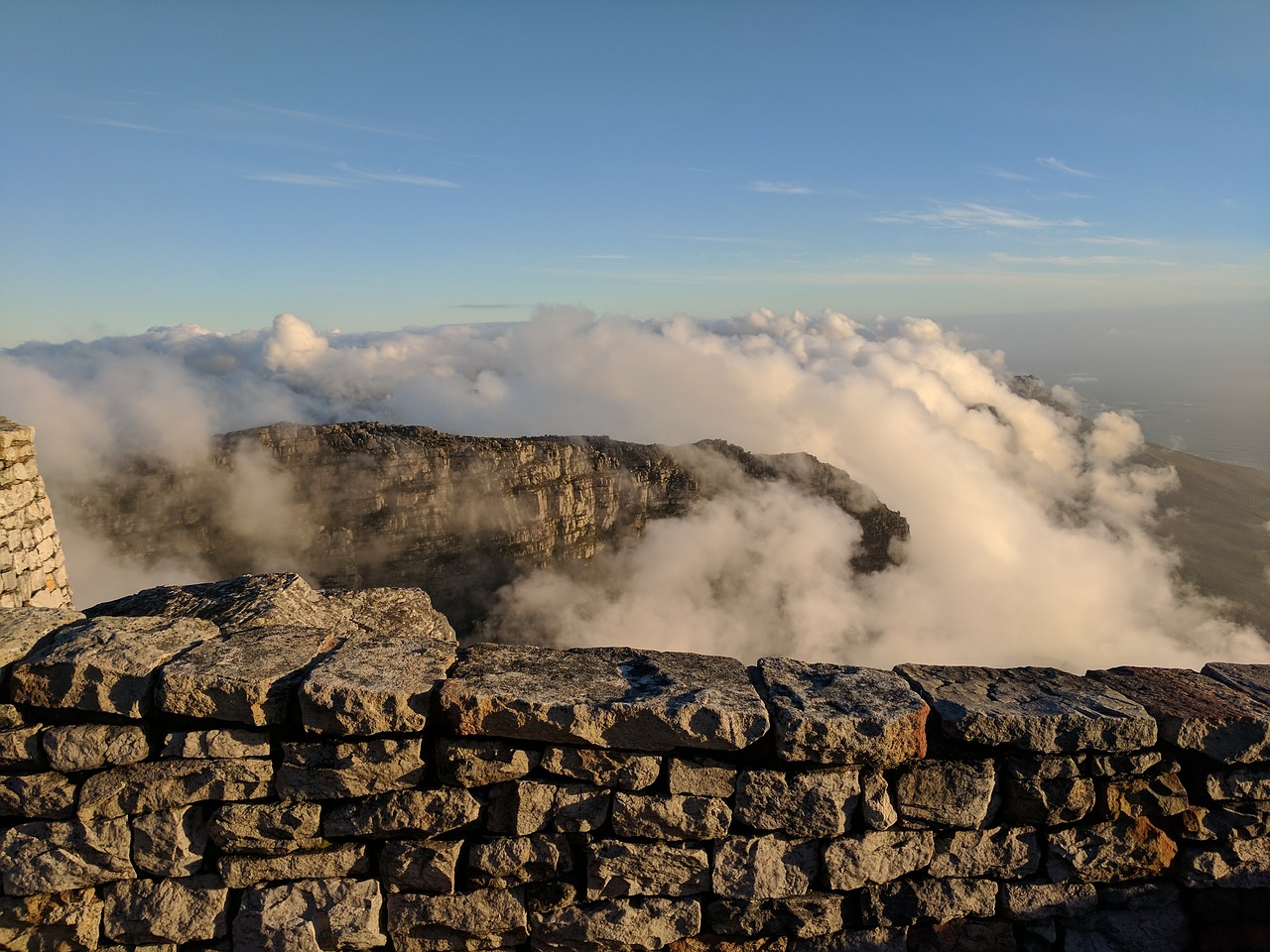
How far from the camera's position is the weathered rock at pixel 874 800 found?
4234 mm

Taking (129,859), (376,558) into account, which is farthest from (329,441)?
(129,859)

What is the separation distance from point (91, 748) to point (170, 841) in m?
0.64

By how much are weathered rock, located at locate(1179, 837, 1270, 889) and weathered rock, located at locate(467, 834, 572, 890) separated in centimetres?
354

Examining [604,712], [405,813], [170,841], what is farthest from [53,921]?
[604,712]

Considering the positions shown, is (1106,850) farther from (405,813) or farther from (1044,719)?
(405,813)

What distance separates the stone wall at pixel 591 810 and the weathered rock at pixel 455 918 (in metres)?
0.01

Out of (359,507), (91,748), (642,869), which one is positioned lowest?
(359,507)

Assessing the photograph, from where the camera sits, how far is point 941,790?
4.29m

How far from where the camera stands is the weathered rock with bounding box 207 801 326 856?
4.14 m

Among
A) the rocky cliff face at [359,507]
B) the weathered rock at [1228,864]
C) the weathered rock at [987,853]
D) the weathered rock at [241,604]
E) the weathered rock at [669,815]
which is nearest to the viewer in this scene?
the weathered rock at [669,815]

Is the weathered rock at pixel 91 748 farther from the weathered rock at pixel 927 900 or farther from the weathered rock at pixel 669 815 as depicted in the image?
the weathered rock at pixel 927 900

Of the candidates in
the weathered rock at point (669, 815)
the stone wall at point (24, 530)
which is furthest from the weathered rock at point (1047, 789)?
the stone wall at point (24, 530)

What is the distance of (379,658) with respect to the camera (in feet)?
15.0

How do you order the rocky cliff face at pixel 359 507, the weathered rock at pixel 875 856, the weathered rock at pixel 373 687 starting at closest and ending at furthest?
the weathered rock at pixel 373 687
the weathered rock at pixel 875 856
the rocky cliff face at pixel 359 507
